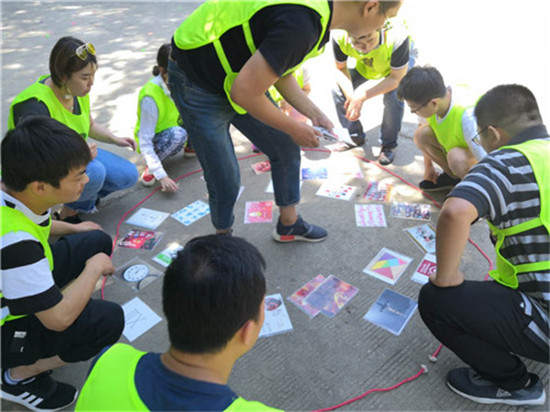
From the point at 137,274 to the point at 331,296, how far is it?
1.23 meters

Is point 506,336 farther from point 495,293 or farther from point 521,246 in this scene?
point 521,246

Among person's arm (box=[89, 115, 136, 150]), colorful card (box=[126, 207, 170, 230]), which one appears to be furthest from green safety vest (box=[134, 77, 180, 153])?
colorful card (box=[126, 207, 170, 230])

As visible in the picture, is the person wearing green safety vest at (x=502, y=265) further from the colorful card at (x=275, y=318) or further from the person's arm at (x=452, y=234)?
the colorful card at (x=275, y=318)

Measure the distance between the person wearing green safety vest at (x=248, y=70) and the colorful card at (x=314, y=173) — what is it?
0.92 metres

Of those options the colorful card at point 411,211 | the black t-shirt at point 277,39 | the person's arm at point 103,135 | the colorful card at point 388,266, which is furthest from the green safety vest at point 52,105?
the colorful card at point 411,211

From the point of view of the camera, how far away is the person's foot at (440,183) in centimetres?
313

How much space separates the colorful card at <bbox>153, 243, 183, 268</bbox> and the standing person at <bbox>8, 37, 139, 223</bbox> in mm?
625

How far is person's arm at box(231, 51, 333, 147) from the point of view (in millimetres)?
1592

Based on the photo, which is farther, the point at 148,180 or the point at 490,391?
the point at 148,180

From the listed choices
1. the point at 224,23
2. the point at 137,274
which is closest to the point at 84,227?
the point at 137,274

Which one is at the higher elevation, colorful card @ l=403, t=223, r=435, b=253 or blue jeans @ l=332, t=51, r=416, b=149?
blue jeans @ l=332, t=51, r=416, b=149

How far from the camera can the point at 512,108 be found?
1721mm

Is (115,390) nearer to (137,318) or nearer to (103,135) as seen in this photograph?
(137,318)

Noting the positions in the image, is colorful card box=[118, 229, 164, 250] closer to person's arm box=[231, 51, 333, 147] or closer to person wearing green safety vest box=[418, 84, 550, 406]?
person's arm box=[231, 51, 333, 147]
